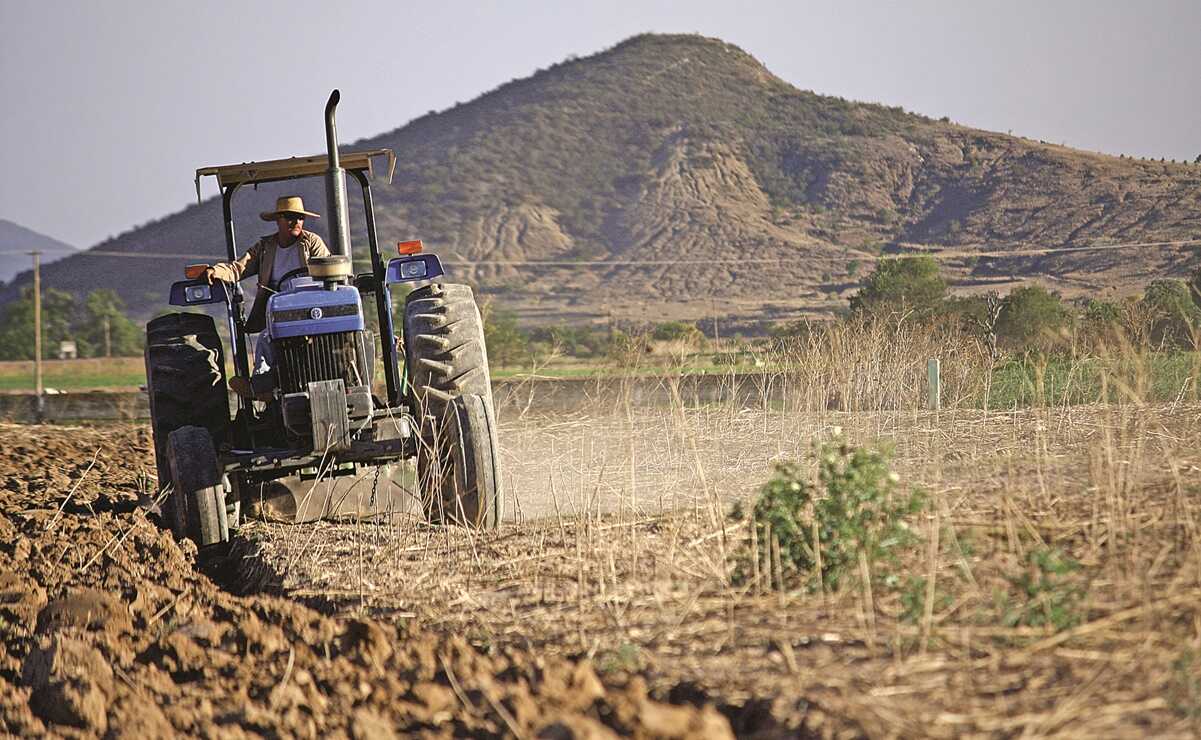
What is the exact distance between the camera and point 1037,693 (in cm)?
376

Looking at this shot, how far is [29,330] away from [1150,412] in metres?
43.1

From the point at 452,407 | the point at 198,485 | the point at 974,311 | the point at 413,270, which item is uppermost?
the point at 413,270

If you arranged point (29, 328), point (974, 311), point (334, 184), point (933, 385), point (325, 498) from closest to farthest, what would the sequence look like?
point (334, 184), point (325, 498), point (933, 385), point (974, 311), point (29, 328)

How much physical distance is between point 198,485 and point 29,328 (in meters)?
42.4

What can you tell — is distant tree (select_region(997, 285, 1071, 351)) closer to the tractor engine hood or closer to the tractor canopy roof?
the tractor canopy roof

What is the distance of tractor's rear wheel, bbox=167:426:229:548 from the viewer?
7332mm

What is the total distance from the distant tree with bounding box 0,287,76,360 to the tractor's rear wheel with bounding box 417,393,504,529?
41.0 m

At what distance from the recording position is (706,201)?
254ft

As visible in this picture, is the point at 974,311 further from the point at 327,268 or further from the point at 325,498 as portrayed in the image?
the point at 327,268

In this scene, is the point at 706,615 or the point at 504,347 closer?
the point at 706,615

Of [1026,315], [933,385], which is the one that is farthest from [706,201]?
[933,385]

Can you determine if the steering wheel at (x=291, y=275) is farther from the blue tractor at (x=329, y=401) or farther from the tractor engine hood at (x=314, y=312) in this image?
the tractor engine hood at (x=314, y=312)

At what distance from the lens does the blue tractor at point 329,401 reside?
7.26 m

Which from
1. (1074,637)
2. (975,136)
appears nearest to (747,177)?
(975,136)
